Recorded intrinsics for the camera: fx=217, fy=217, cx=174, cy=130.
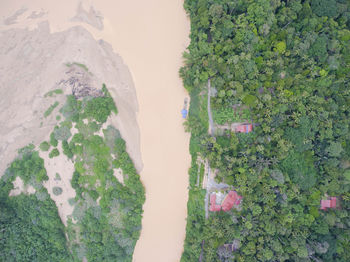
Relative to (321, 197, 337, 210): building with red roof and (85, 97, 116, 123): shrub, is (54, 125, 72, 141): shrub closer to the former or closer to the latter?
(85, 97, 116, 123): shrub

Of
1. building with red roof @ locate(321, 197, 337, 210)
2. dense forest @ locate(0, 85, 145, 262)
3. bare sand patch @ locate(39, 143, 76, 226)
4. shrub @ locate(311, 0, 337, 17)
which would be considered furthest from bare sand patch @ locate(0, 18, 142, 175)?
shrub @ locate(311, 0, 337, 17)

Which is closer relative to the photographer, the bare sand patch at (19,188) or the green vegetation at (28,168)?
the green vegetation at (28,168)

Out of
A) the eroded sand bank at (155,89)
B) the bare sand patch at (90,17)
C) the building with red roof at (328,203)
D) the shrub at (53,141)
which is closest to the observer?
the building with red roof at (328,203)

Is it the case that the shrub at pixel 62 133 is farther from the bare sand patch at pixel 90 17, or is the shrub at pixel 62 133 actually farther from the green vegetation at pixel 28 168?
the bare sand patch at pixel 90 17

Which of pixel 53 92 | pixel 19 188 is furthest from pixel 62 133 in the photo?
pixel 19 188

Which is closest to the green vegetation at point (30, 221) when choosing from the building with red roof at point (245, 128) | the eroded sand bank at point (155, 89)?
the eroded sand bank at point (155, 89)

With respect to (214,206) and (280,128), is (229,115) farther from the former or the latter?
(214,206)
